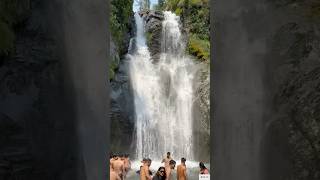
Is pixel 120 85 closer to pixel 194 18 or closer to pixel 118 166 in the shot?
pixel 194 18

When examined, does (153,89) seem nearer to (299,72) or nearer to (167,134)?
(167,134)

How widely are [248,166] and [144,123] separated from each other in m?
19.4

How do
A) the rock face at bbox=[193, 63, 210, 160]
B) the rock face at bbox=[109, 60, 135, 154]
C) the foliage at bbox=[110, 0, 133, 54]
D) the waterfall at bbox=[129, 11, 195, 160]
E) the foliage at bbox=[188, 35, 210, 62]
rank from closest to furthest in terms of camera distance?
1. the rock face at bbox=[109, 60, 135, 154]
2. the rock face at bbox=[193, 63, 210, 160]
3. the waterfall at bbox=[129, 11, 195, 160]
4. the foliage at bbox=[110, 0, 133, 54]
5. the foliage at bbox=[188, 35, 210, 62]

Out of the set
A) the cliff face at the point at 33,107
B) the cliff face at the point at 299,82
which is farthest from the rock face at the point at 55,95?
the cliff face at the point at 299,82

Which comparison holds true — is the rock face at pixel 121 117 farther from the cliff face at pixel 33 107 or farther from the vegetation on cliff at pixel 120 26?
the cliff face at pixel 33 107

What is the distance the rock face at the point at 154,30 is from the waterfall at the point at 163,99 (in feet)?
0.89

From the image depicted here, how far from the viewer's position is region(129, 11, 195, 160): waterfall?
24047 millimetres

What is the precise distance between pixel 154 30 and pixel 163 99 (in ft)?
16.4

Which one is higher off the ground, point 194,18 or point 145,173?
point 194,18

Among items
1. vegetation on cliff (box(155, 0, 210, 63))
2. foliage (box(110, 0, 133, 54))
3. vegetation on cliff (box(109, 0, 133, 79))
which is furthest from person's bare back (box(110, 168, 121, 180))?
vegetation on cliff (box(155, 0, 210, 63))

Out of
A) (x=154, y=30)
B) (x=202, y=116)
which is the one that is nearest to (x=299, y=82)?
(x=202, y=116)

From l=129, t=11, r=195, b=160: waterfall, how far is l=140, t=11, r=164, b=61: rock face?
27cm

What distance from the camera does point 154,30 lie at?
28.3 meters

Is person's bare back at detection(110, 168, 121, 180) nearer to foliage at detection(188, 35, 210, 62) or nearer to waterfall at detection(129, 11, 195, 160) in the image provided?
waterfall at detection(129, 11, 195, 160)
